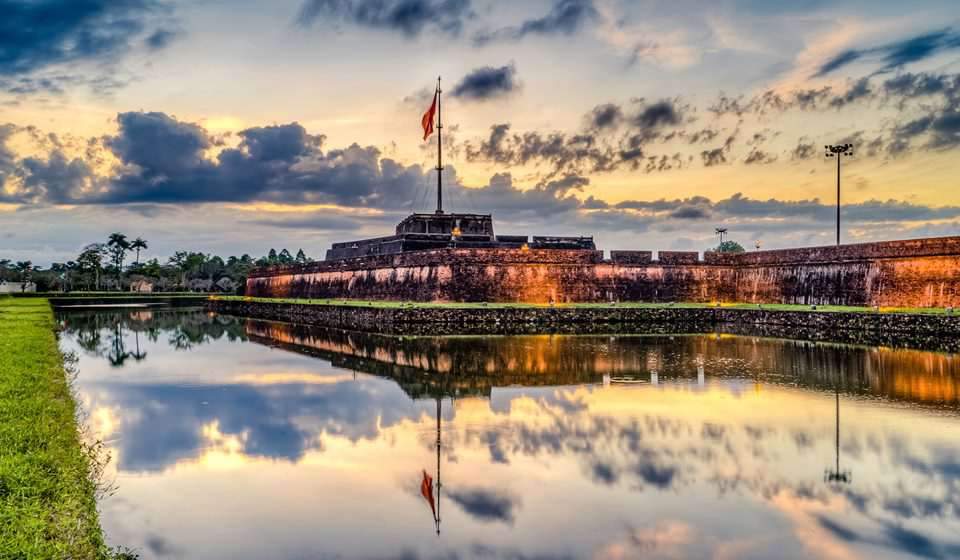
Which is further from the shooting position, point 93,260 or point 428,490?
point 93,260

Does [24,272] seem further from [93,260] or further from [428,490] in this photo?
[428,490]

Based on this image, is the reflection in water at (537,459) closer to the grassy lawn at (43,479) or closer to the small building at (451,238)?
the grassy lawn at (43,479)

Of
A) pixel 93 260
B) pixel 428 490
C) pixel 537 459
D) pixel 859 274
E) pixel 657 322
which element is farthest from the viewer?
pixel 93 260

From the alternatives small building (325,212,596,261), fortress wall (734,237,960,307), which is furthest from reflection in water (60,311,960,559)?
small building (325,212,596,261)

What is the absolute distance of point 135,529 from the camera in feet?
13.8

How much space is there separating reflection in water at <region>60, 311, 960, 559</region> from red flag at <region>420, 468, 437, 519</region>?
0.02 meters

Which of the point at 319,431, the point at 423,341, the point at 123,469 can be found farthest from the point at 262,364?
the point at 123,469

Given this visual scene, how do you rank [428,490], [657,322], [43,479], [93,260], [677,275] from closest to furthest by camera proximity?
1. [43,479]
2. [428,490]
3. [657,322]
4. [677,275]
5. [93,260]

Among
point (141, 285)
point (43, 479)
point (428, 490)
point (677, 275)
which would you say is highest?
point (677, 275)

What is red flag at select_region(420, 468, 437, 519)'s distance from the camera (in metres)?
4.67

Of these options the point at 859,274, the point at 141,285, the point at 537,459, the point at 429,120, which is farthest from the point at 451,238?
the point at 141,285

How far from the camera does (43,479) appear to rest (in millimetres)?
4141

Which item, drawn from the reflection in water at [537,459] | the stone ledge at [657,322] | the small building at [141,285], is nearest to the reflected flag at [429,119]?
the stone ledge at [657,322]

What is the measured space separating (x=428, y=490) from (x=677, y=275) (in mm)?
20967
